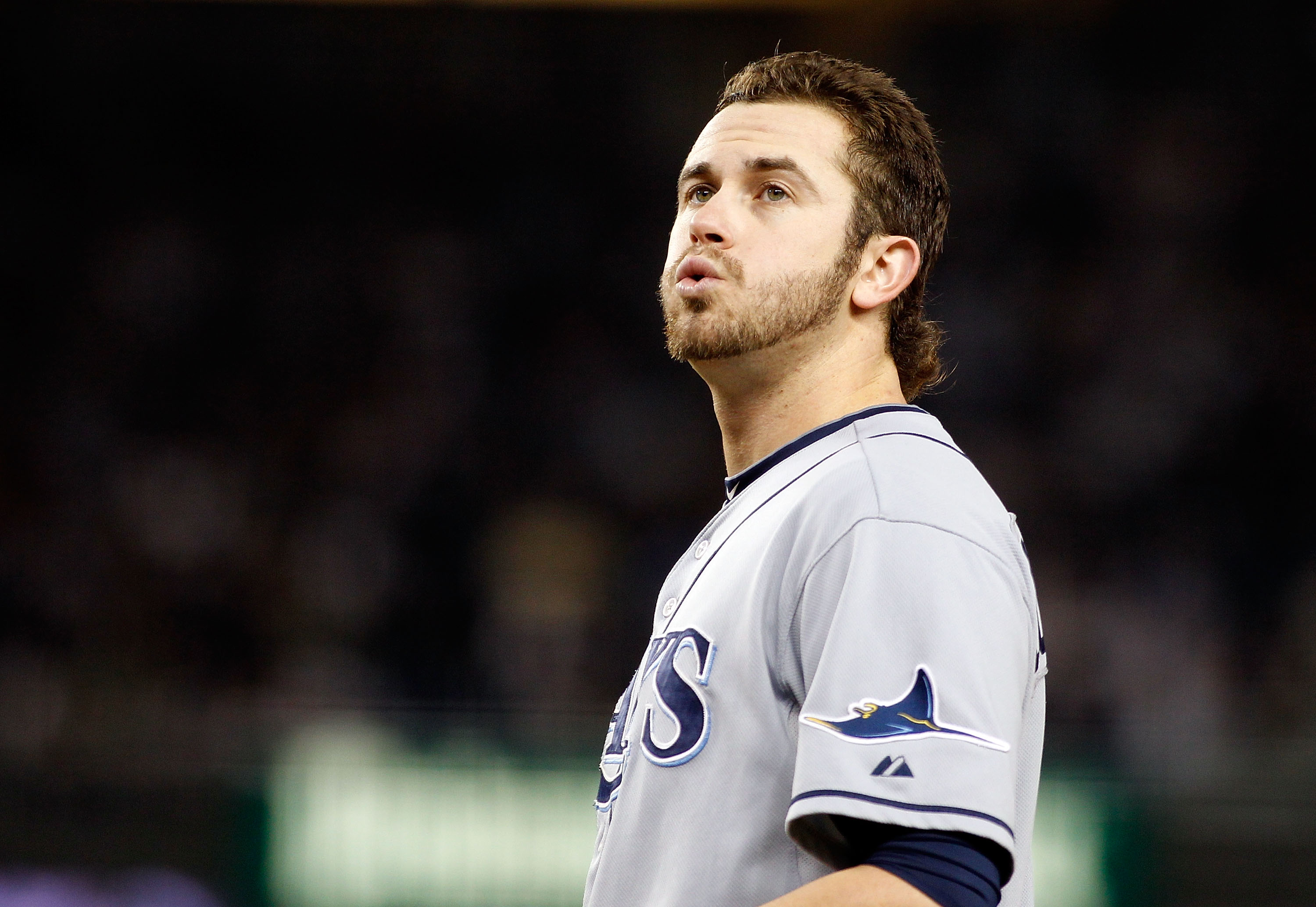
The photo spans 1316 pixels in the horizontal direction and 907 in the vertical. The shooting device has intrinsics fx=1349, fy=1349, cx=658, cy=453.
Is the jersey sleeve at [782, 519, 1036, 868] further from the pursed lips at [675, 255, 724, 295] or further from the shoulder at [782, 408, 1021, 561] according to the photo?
the pursed lips at [675, 255, 724, 295]

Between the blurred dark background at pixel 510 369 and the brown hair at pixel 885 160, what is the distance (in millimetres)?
3846

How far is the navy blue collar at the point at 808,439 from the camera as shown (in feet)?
5.66

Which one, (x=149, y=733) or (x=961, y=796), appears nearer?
(x=961, y=796)

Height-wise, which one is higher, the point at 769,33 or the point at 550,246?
the point at 769,33

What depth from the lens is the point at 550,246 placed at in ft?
30.1

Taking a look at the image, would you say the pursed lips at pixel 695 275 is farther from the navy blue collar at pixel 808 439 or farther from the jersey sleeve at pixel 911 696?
the jersey sleeve at pixel 911 696

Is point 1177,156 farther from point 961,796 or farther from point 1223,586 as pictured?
point 961,796

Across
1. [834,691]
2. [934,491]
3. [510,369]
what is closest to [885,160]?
[934,491]

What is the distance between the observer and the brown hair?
1.88m

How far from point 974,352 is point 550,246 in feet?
9.60

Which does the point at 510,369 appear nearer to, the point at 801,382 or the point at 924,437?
the point at 801,382

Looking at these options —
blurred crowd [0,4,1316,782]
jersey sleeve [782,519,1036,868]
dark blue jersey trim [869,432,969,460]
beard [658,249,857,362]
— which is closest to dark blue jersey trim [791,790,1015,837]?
jersey sleeve [782,519,1036,868]

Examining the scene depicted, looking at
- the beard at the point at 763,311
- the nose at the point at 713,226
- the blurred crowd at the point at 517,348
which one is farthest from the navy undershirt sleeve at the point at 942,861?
the blurred crowd at the point at 517,348

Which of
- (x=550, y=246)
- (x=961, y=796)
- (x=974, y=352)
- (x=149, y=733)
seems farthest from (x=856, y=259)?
(x=550, y=246)
